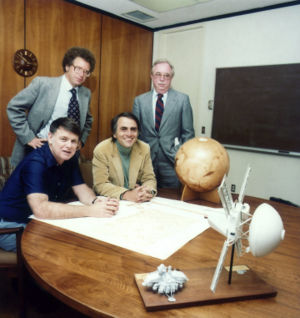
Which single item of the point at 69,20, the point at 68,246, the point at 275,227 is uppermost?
the point at 69,20

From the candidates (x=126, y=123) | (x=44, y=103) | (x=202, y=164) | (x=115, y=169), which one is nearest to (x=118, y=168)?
(x=115, y=169)

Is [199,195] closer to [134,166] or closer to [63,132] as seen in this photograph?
[134,166]

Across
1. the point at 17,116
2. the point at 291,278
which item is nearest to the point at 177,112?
the point at 17,116

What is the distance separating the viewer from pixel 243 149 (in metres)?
4.15

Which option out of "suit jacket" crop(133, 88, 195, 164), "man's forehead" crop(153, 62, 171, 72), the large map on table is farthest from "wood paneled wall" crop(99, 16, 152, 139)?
the large map on table

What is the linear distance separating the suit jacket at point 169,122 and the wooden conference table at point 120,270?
1700mm

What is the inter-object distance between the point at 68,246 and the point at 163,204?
2.38 feet

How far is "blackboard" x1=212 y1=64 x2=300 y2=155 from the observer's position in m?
3.70

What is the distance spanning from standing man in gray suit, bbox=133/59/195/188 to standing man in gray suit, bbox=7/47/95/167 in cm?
65

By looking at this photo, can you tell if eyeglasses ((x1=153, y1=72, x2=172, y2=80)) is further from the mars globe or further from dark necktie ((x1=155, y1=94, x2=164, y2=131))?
the mars globe

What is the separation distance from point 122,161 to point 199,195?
601mm

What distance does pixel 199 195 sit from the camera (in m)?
1.94

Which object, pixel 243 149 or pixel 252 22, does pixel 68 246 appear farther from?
pixel 252 22

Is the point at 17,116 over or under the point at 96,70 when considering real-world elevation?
under
